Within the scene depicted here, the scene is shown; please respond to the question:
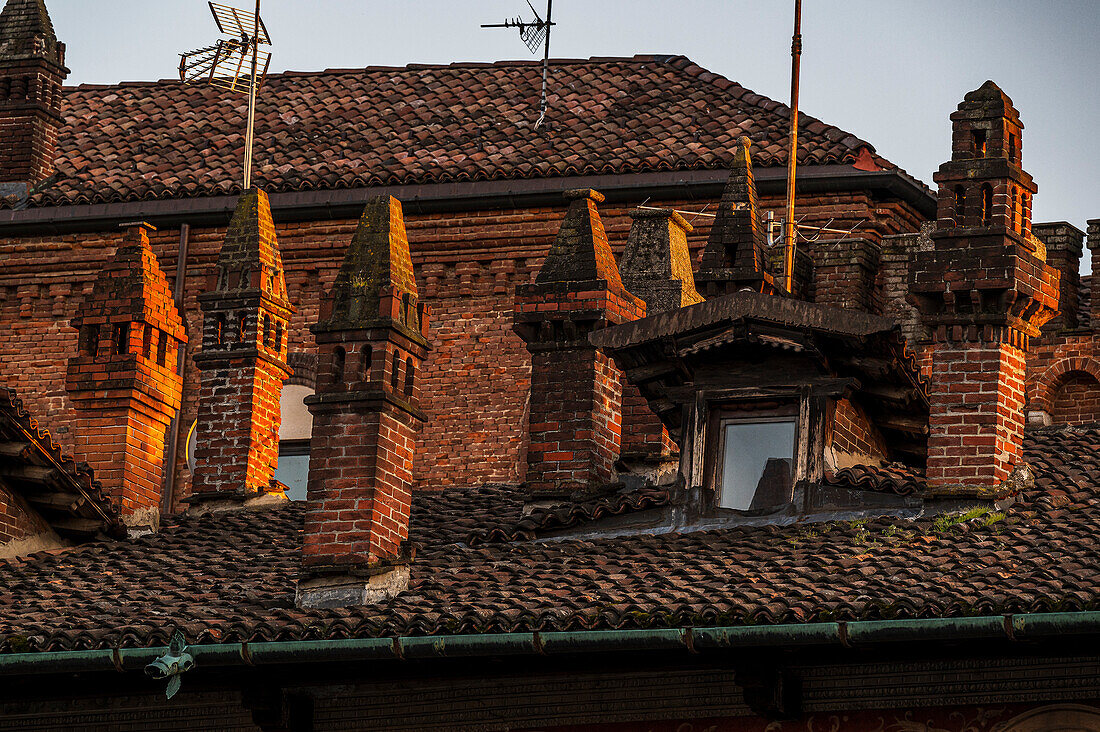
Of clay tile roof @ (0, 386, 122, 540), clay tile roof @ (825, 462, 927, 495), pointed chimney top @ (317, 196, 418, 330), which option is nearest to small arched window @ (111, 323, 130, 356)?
clay tile roof @ (0, 386, 122, 540)

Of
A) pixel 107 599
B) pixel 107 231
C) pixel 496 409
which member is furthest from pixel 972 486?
pixel 107 231

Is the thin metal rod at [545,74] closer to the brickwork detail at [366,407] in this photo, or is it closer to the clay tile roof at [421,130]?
the clay tile roof at [421,130]

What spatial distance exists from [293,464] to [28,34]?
20.2 feet

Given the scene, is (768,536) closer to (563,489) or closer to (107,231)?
(563,489)

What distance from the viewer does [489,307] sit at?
81.8 feet

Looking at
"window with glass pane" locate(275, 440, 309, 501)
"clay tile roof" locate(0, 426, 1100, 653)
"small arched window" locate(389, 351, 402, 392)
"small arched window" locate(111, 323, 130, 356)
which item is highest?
"small arched window" locate(111, 323, 130, 356)

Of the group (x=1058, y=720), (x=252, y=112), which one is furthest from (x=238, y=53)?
(x=1058, y=720)

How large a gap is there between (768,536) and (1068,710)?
3005mm

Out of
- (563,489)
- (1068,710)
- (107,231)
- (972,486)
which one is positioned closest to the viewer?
(1068,710)

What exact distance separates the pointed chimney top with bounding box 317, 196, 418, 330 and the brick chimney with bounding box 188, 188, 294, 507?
2.79 meters

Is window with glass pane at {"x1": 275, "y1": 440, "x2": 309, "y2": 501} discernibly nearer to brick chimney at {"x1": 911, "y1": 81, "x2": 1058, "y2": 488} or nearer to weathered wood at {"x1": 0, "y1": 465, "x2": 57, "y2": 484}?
weathered wood at {"x1": 0, "y1": 465, "x2": 57, "y2": 484}

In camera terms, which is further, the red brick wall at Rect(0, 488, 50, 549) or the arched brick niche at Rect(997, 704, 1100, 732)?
the red brick wall at Rect(0, 488, 50, 549)

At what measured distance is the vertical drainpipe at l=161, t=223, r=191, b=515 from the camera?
24641mm

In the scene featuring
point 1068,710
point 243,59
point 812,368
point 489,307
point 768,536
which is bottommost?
point 1068,710
